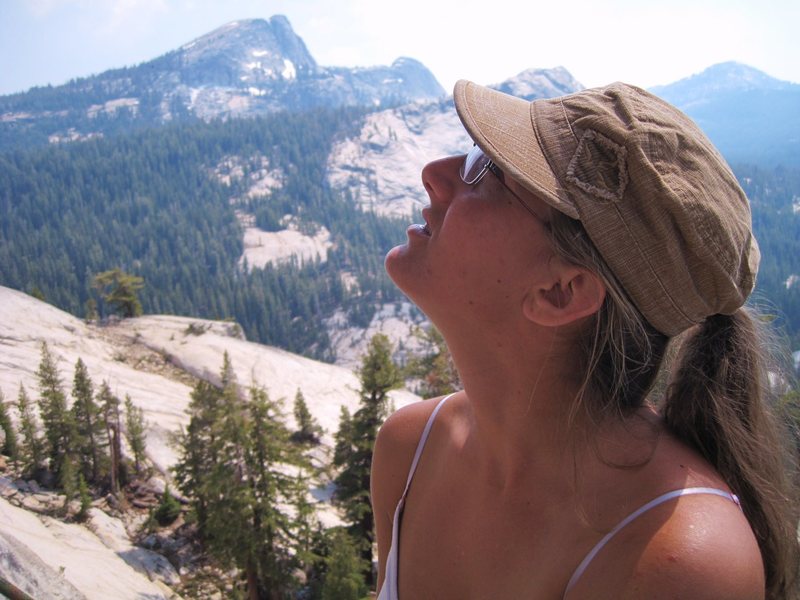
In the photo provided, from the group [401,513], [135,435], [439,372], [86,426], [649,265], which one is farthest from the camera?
[439,372]

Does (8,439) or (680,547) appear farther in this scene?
(8,439)

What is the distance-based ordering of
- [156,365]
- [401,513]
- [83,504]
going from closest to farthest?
[401,513]
[83,504]
[156,365]

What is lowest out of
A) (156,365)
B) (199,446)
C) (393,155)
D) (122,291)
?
(156,365)

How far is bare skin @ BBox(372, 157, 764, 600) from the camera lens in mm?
1163

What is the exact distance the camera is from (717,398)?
1430mm

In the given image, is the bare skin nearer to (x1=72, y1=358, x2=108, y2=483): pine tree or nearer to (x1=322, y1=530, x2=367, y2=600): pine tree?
(x1=322, y1=530, x2=367, y2=600): pine tree

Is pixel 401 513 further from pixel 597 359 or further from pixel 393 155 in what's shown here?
pixel 393 155

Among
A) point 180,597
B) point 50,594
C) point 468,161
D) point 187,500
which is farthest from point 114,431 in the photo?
point 468,161

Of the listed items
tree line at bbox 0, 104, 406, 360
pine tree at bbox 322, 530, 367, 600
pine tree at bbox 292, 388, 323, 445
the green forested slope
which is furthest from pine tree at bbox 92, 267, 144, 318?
the green forested slope

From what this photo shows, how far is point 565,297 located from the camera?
1.38 m

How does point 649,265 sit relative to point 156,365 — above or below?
above

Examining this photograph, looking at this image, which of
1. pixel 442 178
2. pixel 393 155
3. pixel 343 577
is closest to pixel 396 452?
pixel 442 178

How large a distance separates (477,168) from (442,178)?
0.11 metres

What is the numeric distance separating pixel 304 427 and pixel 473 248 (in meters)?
19.5
